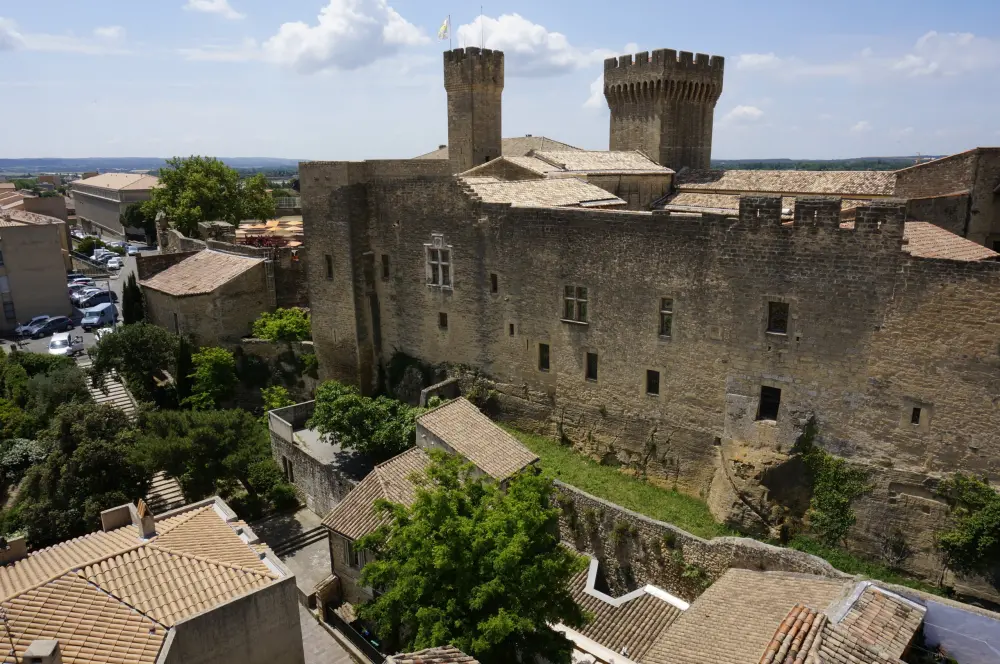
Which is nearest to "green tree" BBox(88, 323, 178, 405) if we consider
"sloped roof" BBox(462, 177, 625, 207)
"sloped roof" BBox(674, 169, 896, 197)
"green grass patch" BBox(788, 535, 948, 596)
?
"sloped roof" BBox(462, 177, 625, 207)

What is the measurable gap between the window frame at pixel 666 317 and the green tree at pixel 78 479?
1917 centimetres

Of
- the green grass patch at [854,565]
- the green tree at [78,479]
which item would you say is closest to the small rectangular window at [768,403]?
the green grass patch at [854,565]

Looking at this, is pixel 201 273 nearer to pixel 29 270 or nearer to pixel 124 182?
pixel 29 270

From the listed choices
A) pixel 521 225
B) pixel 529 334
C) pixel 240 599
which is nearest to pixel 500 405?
pixel 529 334

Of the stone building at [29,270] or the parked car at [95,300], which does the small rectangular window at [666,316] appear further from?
the parked car at [95,300]

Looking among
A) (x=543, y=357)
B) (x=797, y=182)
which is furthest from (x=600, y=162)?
(x=543, y=357)

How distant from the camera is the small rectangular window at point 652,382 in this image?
23.4 m

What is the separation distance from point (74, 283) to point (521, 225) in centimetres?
5442

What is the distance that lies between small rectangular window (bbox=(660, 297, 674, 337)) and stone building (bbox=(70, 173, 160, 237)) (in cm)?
9069

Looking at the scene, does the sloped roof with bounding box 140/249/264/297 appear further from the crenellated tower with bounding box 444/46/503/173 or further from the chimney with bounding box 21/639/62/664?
the chimney with bounding box 21/639/62/664

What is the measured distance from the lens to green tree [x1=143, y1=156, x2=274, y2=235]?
5425 centimetres

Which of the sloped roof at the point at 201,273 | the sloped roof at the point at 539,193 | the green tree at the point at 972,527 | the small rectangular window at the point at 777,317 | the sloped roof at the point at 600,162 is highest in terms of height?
the sloped roof at the point at 600,162

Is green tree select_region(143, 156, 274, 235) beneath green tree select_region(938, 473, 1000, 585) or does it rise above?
above

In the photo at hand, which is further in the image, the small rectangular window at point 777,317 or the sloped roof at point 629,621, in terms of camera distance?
the small rectangular window at point 777,317
